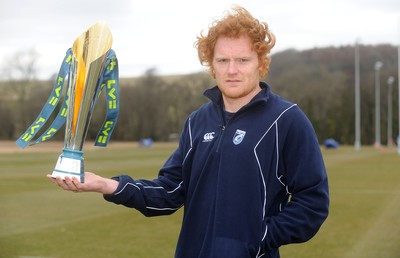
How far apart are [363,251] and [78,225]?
473 centimetres

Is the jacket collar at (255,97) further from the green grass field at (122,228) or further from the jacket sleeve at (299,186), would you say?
the green grass field at (122,228)

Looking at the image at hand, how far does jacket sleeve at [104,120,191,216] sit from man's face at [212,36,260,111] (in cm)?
40

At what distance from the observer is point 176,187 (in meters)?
3.22

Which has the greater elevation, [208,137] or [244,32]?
[244,32]

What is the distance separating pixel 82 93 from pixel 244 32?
0.76 metres

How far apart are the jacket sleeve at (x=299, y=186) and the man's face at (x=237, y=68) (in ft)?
0.79

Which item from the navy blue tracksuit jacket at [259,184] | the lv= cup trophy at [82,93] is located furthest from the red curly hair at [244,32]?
the lv= cup trophy at [82,93]

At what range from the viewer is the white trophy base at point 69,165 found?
2.67 metres

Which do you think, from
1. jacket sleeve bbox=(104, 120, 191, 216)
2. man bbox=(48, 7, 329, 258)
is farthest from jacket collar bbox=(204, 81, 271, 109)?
jacket sleeve bbox=(104, 120, 191, 216)

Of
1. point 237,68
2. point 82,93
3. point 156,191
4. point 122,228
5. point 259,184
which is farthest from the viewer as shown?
point 122,228

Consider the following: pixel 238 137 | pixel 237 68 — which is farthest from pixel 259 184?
pixel 237 68

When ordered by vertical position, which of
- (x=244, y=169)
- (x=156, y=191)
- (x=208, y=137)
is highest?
(x=208, y=137)

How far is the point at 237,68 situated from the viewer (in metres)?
2.93

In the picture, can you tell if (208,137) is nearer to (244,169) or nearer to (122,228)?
(244,169)
